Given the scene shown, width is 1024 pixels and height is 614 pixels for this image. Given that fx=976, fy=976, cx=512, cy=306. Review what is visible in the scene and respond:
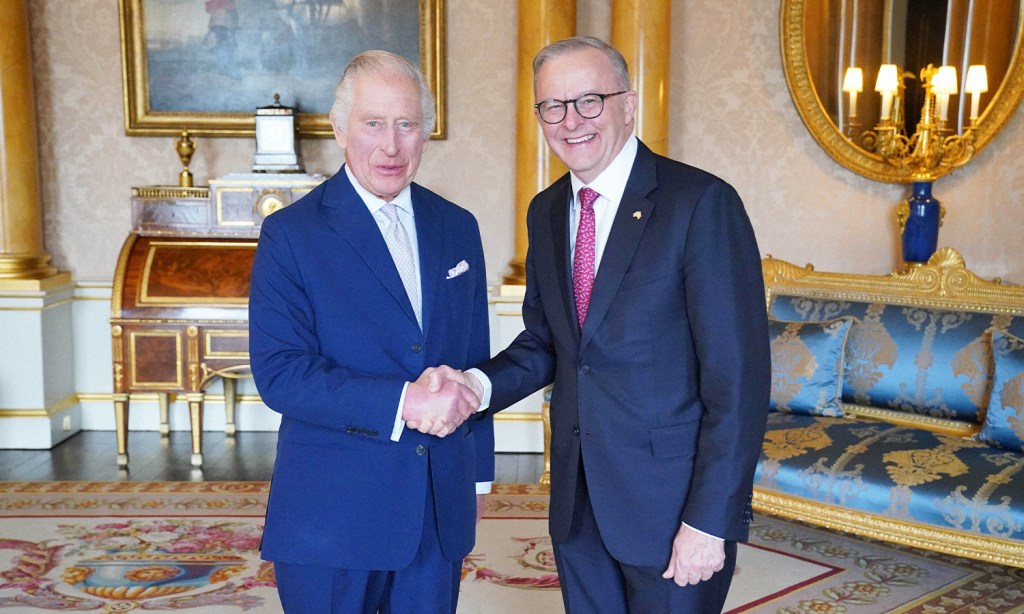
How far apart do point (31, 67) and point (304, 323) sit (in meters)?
4.60

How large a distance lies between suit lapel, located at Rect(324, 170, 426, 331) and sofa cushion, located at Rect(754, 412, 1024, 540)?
2.25 metres

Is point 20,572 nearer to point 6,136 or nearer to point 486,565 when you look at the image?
point 486,565

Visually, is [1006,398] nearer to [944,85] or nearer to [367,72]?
[944,85]

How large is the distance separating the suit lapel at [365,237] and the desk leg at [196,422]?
3.46 metres

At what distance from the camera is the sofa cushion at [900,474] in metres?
3.32

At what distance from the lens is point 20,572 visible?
12.1 ft

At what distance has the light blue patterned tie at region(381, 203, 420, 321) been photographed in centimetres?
204

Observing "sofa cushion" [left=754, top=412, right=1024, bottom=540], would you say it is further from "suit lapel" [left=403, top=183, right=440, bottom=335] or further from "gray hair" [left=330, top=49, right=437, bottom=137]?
"gray hair" [left=330, top=49, right=437, bottom=137]

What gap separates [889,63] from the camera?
17.0ft

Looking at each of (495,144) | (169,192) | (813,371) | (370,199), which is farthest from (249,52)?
(370,199)

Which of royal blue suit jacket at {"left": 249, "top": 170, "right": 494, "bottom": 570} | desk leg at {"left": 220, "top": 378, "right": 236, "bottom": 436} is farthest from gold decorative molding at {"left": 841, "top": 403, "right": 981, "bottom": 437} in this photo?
desk leg at {"left": 220, "top": 378, "right": 236, "bottom": 436}

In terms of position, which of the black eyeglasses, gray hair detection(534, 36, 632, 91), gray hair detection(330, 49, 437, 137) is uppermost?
gray hair detection(534, 36, 632, 91)

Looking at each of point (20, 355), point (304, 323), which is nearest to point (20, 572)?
A: point (20, 355)

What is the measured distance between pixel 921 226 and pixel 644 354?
3.57 metres
